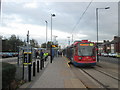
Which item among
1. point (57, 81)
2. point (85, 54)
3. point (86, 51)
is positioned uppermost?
point (86, 51)

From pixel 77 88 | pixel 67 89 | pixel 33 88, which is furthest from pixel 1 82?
pixel 77 88

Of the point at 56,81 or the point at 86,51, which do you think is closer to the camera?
the point at 56,81

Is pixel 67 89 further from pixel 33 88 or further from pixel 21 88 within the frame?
pixel 21 88

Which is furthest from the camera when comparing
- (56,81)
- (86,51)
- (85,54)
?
(86,51)

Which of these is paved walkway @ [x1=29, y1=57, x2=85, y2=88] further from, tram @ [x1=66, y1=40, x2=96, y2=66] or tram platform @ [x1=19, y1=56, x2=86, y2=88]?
tram @ [x1=66, y1=40, x2=96, y2=66]

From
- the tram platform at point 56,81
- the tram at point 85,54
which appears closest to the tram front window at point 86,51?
the tram at point 85,54

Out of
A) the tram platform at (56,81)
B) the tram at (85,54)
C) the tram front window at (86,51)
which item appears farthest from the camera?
the tram front window at (86,51)

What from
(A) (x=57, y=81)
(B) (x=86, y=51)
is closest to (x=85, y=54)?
(B) (x=86, y=51)

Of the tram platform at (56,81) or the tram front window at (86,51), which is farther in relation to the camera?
the tram front window at (86,51)

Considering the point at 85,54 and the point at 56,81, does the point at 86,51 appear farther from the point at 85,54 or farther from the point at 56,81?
the point at 56,81

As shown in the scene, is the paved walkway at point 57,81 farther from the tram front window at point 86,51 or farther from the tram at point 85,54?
the tram front window at point 86,51

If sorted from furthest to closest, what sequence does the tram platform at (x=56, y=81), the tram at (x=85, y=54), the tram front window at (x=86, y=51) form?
the tram front window at (x=86, y=51) < the tram at (x=85, y=54) < the tram platform at (x=56, y=81)

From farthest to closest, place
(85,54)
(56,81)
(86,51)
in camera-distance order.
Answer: (86,51) → (85,54) → (56,81)

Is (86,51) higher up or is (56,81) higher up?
(86,51)
